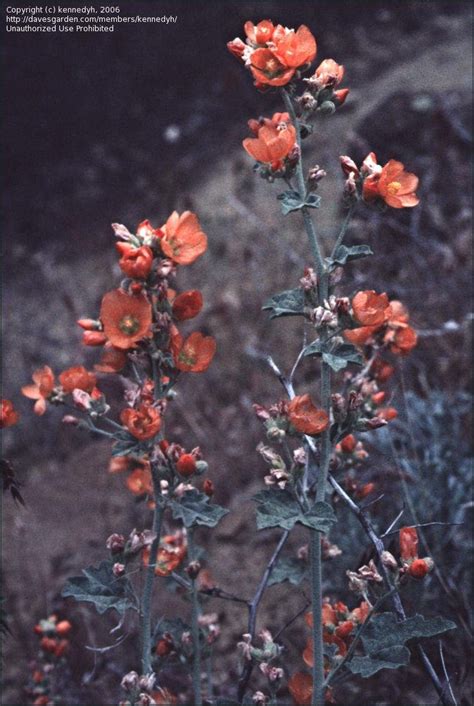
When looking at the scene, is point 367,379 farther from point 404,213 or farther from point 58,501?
point 404,213

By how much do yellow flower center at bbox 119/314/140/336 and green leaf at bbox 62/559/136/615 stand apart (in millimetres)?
502

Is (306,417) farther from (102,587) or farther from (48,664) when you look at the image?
(48,664)

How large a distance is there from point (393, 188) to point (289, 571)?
0.92m

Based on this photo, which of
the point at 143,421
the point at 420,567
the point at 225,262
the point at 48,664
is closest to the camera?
the point at 420,567

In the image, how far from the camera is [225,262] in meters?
4.42

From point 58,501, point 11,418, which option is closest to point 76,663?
point 58,501

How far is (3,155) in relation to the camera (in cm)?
514

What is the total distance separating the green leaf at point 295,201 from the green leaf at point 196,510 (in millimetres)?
606

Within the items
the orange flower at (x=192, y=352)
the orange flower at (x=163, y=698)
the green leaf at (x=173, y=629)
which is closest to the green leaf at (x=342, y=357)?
the orange flower at (x=192, y=352)

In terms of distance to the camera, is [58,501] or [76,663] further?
[58,501]

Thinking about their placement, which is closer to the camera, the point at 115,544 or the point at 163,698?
the point at 115,544

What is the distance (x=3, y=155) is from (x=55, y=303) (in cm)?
120

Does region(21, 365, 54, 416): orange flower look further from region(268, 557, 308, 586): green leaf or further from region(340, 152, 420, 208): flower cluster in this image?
region(340, 152, 420, 208): flower cluster

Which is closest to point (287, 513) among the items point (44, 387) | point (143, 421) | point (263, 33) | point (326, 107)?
point (143, 421)
